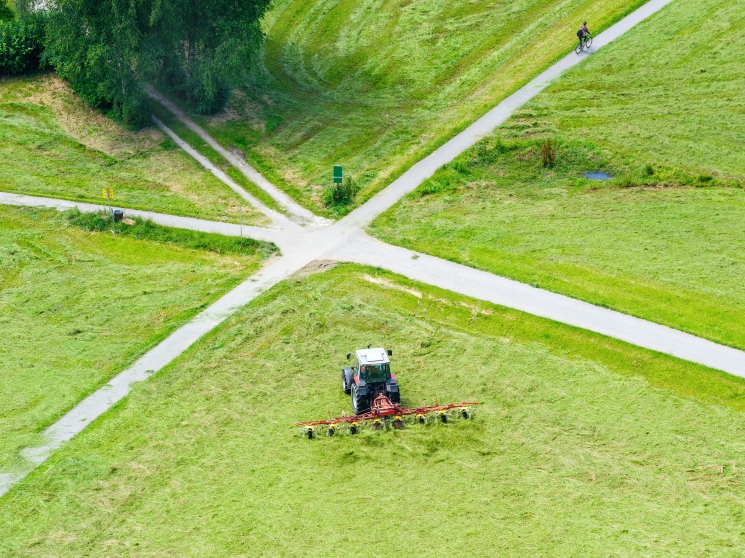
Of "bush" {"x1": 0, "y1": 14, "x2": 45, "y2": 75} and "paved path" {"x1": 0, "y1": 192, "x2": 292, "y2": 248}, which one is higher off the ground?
"bush" {"x1": 0, "y1": 14, "x2": 45, "y2": 75}

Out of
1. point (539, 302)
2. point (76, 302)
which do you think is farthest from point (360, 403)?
point (76, 302)

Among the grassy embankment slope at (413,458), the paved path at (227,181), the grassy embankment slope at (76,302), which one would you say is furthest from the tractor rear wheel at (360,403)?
the paved path at (227,181)

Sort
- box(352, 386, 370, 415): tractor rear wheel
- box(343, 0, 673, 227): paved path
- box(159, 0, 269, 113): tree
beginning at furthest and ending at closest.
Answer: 1. box(159, 0, 269, 113): tree
2. box(343, 0, 673, 227): paved path
3. box(352, 386, 370, 415): tractor rear wheel

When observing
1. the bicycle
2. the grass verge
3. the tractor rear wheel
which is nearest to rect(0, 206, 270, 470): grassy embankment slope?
the grass verge

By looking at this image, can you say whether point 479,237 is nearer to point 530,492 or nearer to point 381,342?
point 381,342

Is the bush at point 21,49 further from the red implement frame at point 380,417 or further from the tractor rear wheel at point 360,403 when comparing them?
the red implement frame at point 380,417

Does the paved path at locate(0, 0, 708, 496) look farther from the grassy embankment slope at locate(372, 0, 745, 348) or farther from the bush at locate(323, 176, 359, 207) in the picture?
the bush at locate(323, 176, 359, 207)

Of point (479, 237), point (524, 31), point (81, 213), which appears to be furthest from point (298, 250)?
point (524, 31)
